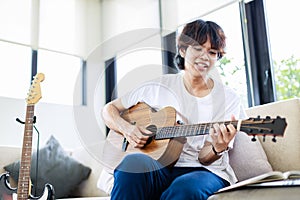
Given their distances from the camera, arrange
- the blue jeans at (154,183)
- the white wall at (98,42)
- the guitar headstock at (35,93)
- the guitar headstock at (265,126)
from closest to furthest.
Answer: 1. the guitar headstock at (265,126)
2. the blue jeans at (154,183)
3. the guitar headstock at (35,93)
4. the white wall at (98,42)

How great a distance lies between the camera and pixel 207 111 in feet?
4.89

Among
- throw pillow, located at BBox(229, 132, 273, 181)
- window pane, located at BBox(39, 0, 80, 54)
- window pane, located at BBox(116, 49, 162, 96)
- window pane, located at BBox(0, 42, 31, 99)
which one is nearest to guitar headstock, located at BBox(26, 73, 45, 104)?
window pane, located at BBox(116, 49, 162, 96)

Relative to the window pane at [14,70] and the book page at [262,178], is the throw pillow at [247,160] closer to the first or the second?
the book page at [262,178]

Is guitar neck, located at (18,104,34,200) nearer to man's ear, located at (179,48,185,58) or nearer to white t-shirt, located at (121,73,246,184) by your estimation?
white t-shirt, located at (121,73,246,184)

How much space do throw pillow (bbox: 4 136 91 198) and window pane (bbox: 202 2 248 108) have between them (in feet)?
3.74

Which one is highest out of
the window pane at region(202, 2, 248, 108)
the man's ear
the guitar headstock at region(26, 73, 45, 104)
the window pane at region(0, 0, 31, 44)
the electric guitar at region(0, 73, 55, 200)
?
the window pane at region(0, 0, 31, 44)

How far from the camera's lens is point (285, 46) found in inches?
92.4

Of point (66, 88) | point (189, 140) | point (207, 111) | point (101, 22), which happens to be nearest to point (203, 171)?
point (189, 140)

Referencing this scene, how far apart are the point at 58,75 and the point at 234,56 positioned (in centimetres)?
161

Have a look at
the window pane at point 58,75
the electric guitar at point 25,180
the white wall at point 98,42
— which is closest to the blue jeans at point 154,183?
the electric guitar at point 25,180

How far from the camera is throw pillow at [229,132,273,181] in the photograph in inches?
62.6

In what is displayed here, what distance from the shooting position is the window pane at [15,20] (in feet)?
10.1

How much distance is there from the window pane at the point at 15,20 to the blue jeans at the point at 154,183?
2.24 metres

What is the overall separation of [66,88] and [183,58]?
1972 millimetres
